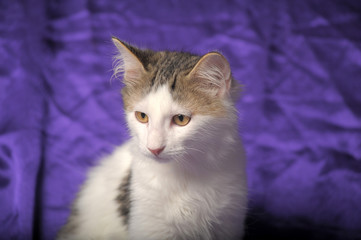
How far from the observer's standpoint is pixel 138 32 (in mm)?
2676

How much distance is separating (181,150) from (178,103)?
0.54 feet

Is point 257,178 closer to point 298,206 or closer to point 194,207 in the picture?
point 298,206

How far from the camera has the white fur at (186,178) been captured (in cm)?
124

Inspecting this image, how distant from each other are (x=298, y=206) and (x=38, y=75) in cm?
189

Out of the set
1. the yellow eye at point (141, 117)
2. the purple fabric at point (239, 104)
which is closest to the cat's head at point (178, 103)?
the yellow eye at point (141, 117)

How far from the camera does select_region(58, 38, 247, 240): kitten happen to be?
124cm

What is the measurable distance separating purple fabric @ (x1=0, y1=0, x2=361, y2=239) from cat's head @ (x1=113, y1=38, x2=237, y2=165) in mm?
665

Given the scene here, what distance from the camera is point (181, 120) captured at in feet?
4.15

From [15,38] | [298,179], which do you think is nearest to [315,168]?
[298,179]

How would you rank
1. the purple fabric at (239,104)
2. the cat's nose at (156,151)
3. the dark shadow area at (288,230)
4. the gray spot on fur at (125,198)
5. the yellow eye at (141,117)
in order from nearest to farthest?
1. the cat's nose at (156,151)
2. the yellow eye at (141,117)
3. the gray spot on fur at (125,198)
4. the dark shadow area at (288,230)
5. the purple fabric at (239,104)

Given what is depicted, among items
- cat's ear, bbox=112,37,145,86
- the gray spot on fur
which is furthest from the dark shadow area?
cat's ear, bbox=112,37,145,86

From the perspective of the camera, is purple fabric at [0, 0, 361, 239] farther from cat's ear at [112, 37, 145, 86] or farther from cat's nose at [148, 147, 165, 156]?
cat's nose at [148, 147, 165, 156]

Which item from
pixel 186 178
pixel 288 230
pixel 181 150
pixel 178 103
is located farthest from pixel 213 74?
pixel 288 230

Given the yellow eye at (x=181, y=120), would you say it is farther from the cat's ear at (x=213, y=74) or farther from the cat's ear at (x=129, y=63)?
the cat's ear at (x=129, y=63)
